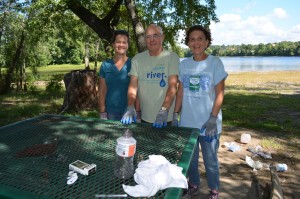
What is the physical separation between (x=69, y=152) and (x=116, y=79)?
142 centimetres

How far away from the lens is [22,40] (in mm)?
13055

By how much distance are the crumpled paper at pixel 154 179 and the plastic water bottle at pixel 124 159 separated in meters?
0.07

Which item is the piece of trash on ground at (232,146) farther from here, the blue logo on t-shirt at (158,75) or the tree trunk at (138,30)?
the tree trunk at (138,30)

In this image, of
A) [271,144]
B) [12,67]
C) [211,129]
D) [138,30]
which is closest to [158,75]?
[211,129]

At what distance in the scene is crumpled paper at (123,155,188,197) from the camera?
1478 millimetres

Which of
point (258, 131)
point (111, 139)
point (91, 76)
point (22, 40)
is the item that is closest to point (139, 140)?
point (111, 139)

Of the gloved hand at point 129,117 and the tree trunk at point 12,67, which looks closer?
the gloved hand at point 129,117

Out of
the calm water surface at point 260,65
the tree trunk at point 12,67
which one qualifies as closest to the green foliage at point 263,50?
the calm water surface at point 260,65

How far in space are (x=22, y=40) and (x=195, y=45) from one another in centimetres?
1238

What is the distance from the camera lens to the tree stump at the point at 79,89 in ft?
25.8

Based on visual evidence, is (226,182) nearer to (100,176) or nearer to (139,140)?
(139,140)

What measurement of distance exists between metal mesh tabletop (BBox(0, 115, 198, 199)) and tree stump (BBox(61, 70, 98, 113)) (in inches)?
190

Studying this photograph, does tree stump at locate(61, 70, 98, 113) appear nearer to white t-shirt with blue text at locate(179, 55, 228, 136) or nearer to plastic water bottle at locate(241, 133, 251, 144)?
plastic water bottle at locate(241, 133, 251, 144)

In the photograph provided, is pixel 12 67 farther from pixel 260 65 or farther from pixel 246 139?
pixel 260 65
